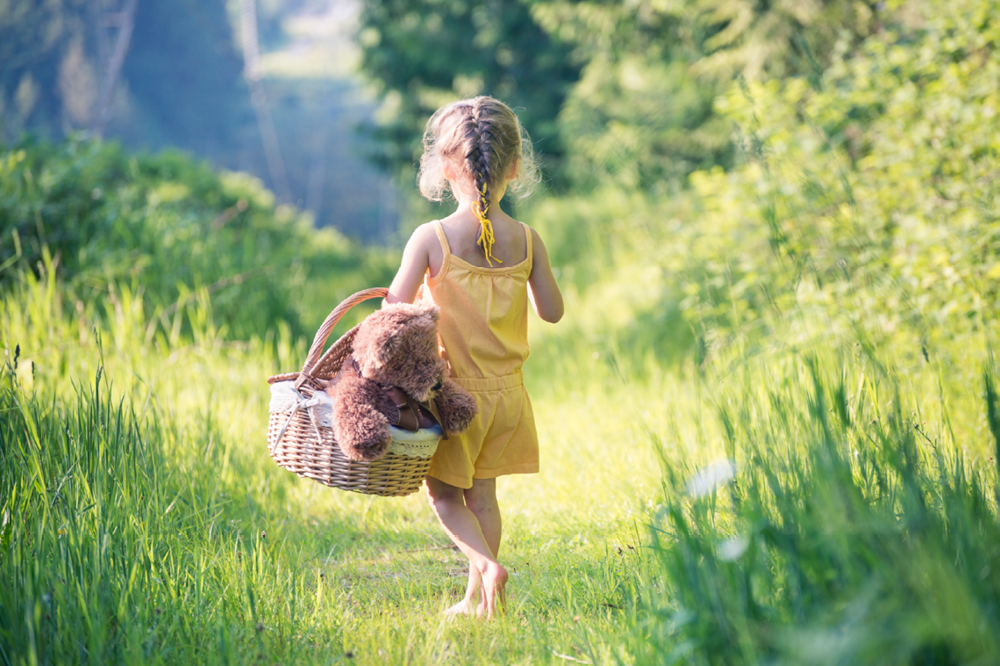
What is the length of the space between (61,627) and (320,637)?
59cm

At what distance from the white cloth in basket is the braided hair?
0.60 metres

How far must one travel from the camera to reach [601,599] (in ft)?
6.35

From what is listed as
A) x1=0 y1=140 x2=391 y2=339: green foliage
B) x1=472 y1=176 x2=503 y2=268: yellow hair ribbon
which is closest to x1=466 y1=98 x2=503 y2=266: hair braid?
x1=472 y1=176 x2=503 y2=268: yellow hair ribbon

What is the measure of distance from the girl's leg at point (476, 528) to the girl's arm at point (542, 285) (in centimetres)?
61

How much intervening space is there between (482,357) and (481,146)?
0.67 meters

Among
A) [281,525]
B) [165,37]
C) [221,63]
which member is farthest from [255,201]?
[221,63]

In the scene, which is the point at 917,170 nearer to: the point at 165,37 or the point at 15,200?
the point at 15,200

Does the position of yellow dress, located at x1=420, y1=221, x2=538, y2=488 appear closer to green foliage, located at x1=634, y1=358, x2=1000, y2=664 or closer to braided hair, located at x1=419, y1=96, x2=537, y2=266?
braided hair, located at x1=419, y1=96, x2=537, y2=266

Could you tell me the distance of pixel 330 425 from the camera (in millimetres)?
1926

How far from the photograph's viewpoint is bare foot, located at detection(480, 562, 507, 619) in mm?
1901

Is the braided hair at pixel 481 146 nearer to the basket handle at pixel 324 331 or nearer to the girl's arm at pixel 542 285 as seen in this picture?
the girl's arm at pixel 542 285

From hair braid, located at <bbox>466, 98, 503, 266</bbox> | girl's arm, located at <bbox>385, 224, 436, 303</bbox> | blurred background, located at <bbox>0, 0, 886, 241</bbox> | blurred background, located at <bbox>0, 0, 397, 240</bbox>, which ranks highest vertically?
blurred background, located at <bbox>0, 0, 397, 240</bbox>

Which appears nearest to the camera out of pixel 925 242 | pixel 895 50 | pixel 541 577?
pixel 541 577

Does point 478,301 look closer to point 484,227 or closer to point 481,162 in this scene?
point 484,227
